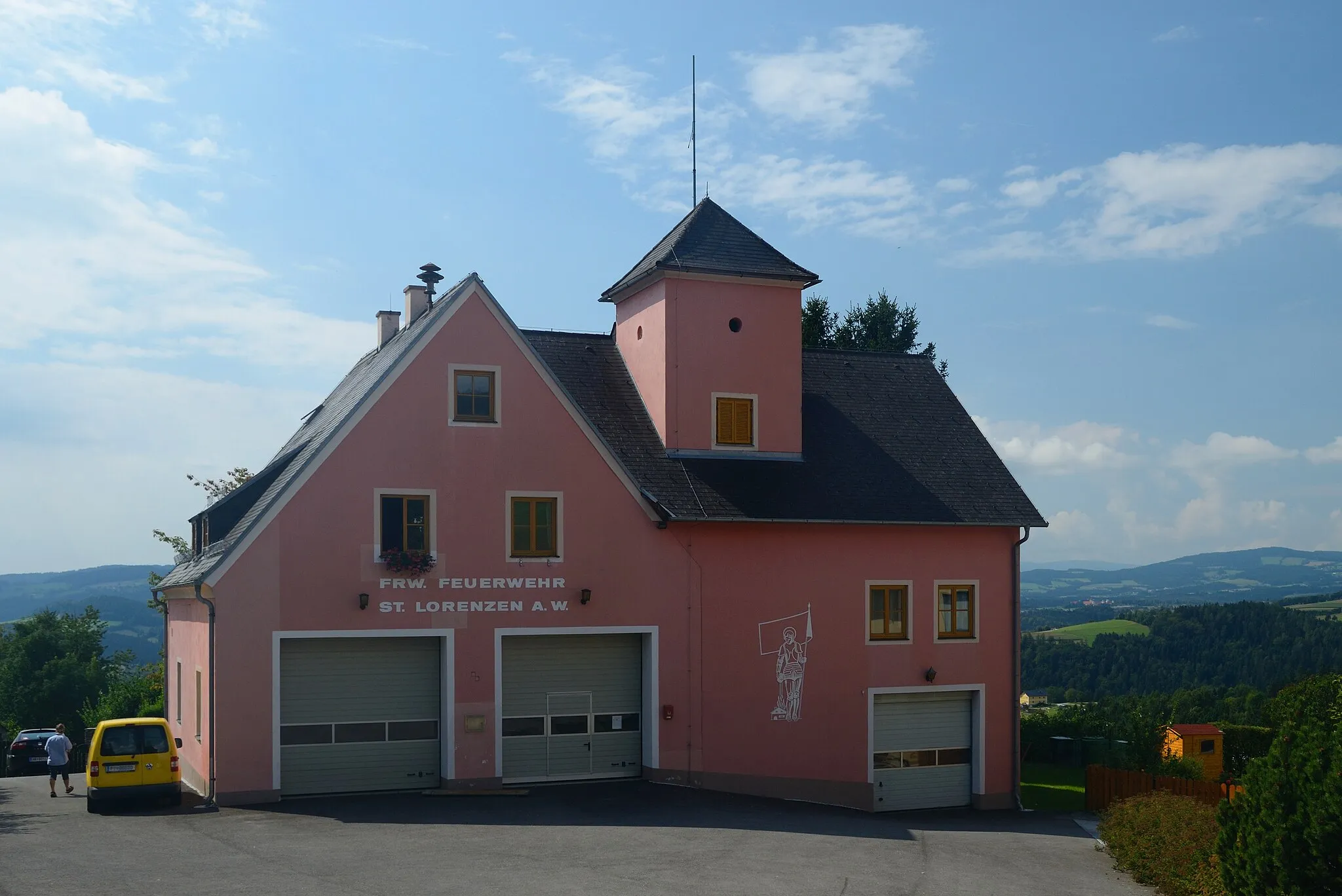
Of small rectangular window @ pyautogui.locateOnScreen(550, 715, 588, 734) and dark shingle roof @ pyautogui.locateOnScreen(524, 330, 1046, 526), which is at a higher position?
dark shingle roof @ pyautogui.locateOnScreen(524, 330, 1046, 526)

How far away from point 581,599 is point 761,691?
4721 mm

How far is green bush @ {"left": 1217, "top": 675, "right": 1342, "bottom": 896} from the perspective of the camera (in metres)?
14.3

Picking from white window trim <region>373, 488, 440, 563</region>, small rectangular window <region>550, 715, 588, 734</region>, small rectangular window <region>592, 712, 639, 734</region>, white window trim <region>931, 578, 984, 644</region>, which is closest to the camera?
white window trim <region>373, 488, 440, 563</region>

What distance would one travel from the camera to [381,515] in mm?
25281

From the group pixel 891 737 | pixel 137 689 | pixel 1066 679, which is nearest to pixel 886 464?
pixel 891 737

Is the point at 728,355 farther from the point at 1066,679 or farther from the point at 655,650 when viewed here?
the point at 1066,679

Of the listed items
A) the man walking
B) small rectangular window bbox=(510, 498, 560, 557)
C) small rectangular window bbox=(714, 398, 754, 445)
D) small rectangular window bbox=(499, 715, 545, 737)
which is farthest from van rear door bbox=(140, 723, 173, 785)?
small rectangular window bbox=(714, 398, 754, 445)

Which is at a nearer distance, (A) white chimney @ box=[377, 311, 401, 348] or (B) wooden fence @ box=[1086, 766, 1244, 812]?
(B) wooden fence @ box=[1086, 766, 1244, 812]

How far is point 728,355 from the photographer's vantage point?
99.1 feet

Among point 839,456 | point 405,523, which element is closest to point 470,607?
point 405,523

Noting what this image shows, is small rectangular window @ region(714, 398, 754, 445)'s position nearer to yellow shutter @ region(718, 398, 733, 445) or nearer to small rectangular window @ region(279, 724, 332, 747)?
yellow shutter @ region(718, 398, 733, 445)

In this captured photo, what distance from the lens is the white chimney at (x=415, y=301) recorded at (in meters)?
33.1

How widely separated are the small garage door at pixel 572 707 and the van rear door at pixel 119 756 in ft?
22.2

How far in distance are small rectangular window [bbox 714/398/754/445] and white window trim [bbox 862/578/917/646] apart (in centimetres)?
437
